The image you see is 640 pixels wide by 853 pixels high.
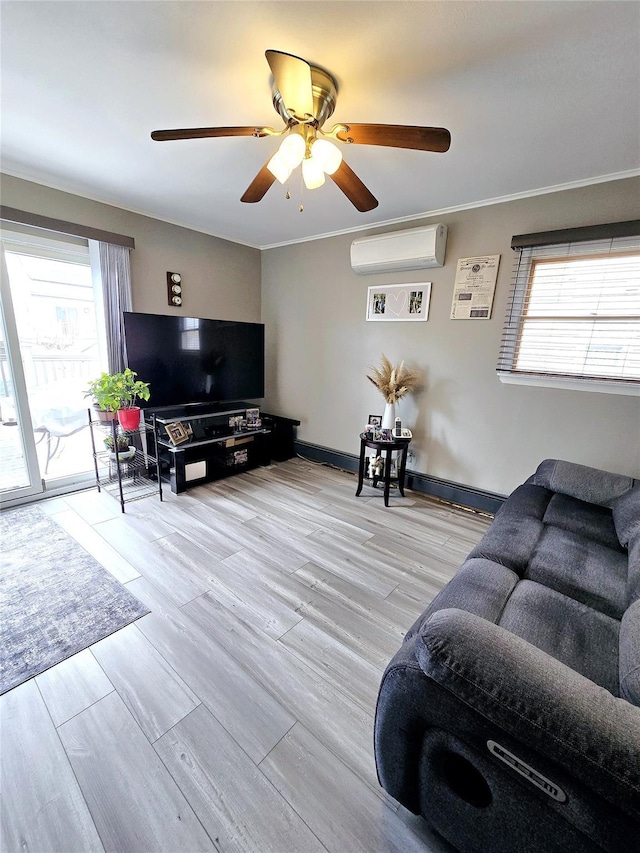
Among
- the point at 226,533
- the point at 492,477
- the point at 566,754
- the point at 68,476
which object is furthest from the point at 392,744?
the point at 68,476

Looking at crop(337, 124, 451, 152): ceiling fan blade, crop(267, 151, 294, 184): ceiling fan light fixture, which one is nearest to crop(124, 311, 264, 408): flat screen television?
crop(267, 151, 294, 184): ceiling fan light fixture

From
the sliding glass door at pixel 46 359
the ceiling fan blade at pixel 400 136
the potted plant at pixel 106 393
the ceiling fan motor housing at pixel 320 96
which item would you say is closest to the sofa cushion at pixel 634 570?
the ceiling fan blade at pixel 400 136

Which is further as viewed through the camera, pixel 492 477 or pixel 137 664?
pixel 492 477

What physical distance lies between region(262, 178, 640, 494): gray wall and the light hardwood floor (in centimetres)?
87

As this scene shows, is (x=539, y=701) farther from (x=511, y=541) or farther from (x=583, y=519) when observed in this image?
(x=583, y=519)

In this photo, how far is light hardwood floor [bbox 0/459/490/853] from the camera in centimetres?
97

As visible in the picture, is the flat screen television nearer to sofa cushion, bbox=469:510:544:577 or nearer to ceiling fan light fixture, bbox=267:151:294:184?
ceiling fan light fixture, bbox=267:151:294:184

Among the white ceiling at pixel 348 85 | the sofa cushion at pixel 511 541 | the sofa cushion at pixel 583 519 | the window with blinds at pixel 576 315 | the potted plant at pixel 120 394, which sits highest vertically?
the white ceiling at pixel 348 85

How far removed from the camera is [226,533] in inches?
94.4

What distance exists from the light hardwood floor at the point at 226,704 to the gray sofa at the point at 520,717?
0.98ft

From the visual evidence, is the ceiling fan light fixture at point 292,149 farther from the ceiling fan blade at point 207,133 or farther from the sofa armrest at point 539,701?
the sofa armrest at point 539,701

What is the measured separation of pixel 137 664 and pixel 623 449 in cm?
299

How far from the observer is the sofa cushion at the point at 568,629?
100cm

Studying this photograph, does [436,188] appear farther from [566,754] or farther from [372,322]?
[566,754]
